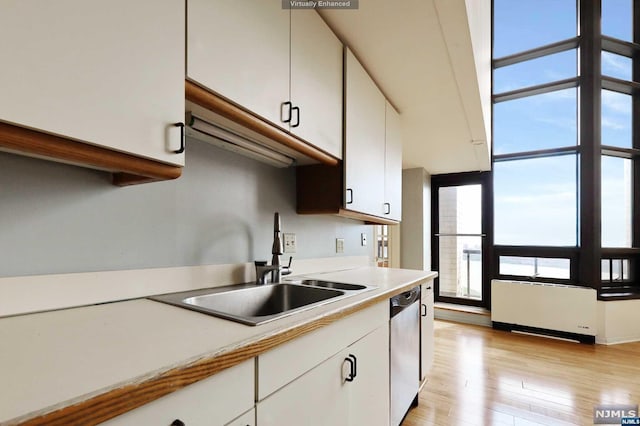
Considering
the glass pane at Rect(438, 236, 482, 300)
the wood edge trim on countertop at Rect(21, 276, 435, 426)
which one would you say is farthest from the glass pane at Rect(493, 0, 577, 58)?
the wood edge trim on countertop at Rect(21, 276, 435, 426)

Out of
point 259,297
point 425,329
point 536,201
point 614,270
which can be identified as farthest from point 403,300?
point 614,270

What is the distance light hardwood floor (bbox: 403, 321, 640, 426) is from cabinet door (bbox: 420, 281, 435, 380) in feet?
0.81

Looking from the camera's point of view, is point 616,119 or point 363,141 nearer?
point 363,141

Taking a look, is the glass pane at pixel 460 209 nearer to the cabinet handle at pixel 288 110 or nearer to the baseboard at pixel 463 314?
the baseboard at pixel 463 314

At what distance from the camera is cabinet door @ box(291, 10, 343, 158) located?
4.56 ft

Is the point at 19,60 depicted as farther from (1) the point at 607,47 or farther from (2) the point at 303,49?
(1) the point at 607,47

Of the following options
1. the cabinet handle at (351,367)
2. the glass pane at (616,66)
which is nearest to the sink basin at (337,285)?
the cabinet handle at (351,367)

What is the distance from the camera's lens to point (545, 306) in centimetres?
376

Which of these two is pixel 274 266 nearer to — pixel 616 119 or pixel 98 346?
pixel 98 346

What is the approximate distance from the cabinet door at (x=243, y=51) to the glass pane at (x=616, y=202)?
14.3ft

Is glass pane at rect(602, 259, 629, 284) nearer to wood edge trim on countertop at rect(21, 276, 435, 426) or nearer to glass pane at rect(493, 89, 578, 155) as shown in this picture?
glass pane at rect(493, 89, 578, 155)

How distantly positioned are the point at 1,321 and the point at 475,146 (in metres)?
3.72

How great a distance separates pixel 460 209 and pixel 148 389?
191 inches

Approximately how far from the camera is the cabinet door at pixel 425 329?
219 cm
